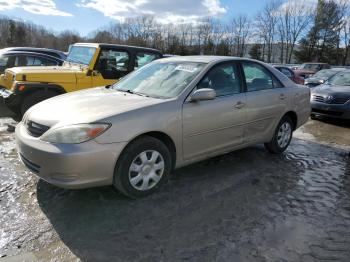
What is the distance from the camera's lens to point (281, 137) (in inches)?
229

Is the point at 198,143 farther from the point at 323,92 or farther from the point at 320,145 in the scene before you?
the point at 323,92

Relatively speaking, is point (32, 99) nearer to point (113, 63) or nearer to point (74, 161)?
point (113, 63)

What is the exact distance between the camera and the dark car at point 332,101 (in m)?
8.80

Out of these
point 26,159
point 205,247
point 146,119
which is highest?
point 146,119

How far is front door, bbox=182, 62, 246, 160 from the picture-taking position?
4.20 metres

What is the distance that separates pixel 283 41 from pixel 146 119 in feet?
200

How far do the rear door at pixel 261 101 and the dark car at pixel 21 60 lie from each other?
621 centimetres

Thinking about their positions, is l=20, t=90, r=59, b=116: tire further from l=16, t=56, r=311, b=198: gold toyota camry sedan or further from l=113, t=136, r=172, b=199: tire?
l=113, t=136, r=172, b=199: tire

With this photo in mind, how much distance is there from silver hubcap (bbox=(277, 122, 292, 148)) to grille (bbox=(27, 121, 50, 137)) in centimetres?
377

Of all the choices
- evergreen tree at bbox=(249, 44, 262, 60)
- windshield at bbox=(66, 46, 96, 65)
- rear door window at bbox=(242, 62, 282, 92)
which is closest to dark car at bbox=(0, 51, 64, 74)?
windshield at bbox=(66, 46, 96, 65)

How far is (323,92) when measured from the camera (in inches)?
370

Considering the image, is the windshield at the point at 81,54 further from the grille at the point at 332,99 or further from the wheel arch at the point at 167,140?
the grille at the point at 332,99

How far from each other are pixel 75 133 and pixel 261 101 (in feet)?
9.58

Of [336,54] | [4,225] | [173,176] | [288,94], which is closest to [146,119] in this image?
[173,176]
